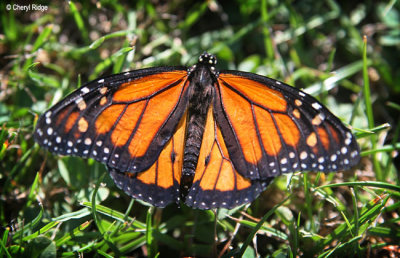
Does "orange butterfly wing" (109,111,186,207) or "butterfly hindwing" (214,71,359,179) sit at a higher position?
"butterfly hindwing" (214,71,359,179)

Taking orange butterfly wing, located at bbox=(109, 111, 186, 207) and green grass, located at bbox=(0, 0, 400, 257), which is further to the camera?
green grass, located at bbox=(0, 0, 400, 257)

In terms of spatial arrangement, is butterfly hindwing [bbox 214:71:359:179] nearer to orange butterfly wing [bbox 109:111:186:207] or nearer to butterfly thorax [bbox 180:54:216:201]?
butterfly thorax [bbox 180:54:216:201]

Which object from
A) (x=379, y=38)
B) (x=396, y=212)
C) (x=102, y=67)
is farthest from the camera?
(x=379, y=38)

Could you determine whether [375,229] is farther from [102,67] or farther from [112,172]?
[102,67]

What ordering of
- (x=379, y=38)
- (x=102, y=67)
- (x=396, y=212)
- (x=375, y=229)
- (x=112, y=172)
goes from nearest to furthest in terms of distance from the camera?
1. (x=112, y=172)
2. (x=375, y=229)
3. (x=396, y=212)
4. (x=102, y=67)
5. (x=379, y=38)

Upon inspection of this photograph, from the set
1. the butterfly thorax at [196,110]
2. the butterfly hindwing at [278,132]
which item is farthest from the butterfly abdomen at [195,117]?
the butterfly hindwing at [278,132]

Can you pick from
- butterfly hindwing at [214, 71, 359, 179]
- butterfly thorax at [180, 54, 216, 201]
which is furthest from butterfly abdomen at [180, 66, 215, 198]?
butterfly hindwing at [214, 71, 359, 179]

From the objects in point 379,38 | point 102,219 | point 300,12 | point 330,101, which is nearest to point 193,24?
point 300,12
